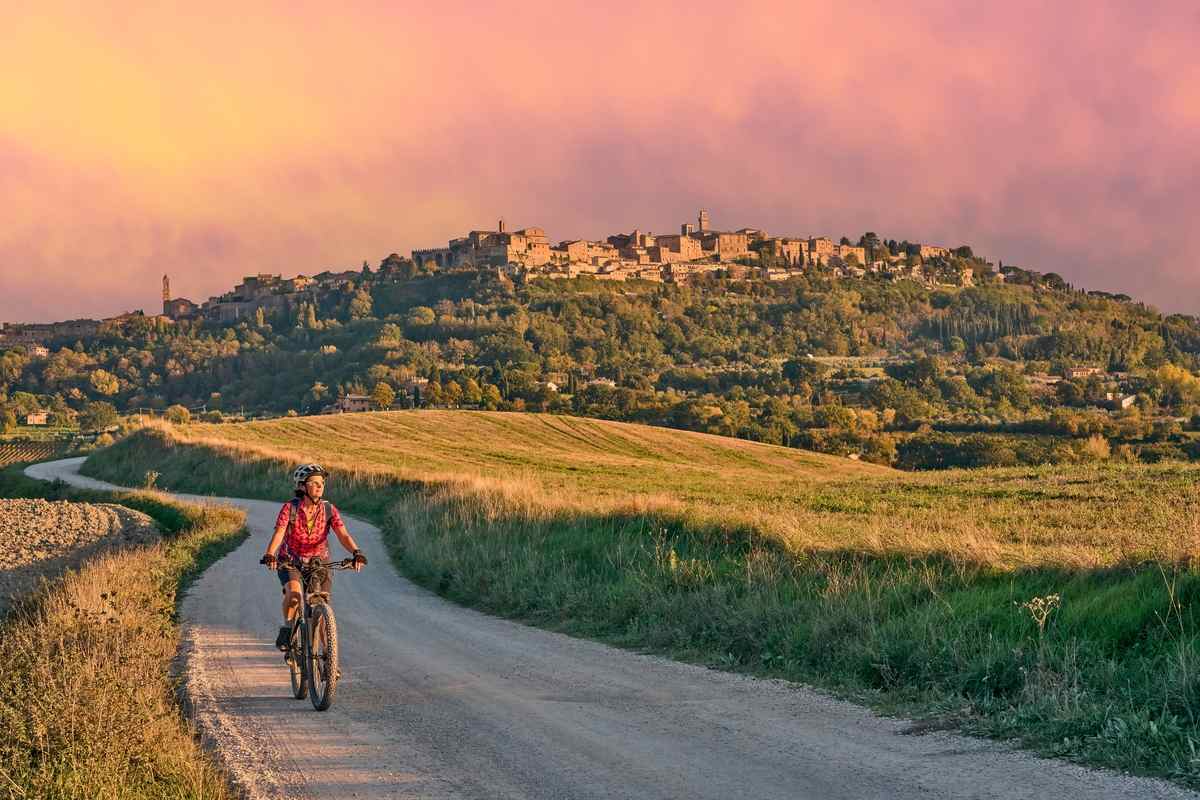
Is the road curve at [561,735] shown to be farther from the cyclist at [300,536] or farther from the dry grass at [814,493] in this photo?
the dry grass at [814,493]

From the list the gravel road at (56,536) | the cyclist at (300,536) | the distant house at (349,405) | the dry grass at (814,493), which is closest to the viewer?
the cyclist at (300,536)

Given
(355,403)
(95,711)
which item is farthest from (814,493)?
(355,403)

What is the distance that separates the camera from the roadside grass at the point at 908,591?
9133 mm

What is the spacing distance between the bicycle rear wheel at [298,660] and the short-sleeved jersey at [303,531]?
0.67 m

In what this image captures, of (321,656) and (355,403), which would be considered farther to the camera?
(355,403)

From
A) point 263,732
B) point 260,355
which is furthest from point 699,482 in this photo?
point 260,355

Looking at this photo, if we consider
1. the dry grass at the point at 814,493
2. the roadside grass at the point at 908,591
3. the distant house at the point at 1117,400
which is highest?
the distant house at the point at 1117,400

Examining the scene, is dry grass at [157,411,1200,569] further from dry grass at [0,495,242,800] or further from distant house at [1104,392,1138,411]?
distant house at [1104,392,1138,411]

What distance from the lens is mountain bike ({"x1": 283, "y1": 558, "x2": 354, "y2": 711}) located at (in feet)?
34.6

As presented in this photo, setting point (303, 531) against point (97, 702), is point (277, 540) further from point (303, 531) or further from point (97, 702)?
point (97, 702)

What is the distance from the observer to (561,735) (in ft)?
30.8

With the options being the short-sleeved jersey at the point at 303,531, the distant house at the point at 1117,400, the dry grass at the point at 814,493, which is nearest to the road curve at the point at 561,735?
the short-sleeved jersey at the point at 303,531

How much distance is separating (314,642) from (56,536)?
29.2m

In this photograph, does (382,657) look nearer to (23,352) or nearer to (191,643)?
(191,643)
